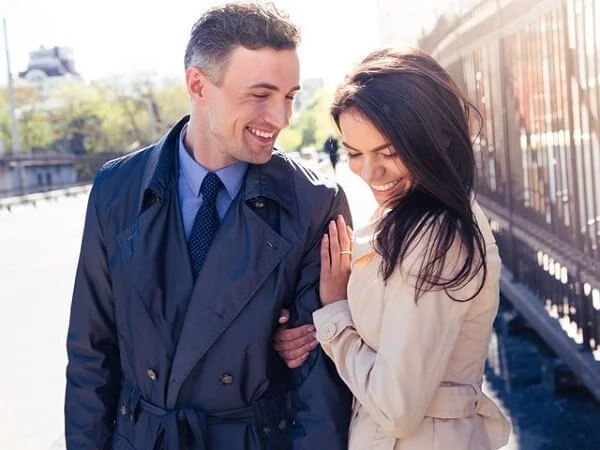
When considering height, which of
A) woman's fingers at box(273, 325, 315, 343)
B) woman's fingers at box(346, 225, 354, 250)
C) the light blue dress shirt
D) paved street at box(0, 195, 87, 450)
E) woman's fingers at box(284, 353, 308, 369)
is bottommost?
paved street at box(0, 195, 87, 450)

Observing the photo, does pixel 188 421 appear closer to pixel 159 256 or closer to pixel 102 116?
pixel 159 256

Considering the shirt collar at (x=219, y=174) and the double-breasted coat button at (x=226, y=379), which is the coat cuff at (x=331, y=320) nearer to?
the double-breasted coat button at (x=226, y=379)

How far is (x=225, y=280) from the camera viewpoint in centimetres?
264

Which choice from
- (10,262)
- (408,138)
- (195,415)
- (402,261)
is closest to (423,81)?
(408,138)

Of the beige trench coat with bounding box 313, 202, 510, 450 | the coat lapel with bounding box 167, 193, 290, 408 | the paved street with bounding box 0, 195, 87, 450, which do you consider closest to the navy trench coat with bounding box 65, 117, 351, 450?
the coat lapel with bounding box 167, 193, 290, 408

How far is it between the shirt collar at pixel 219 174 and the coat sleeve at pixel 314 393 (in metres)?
0.27

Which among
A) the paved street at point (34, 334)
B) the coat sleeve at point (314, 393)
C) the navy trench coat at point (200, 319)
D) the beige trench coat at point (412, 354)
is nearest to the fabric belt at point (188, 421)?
the navy trench coat at point (200, 319)

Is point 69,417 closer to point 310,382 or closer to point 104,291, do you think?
point 104,291

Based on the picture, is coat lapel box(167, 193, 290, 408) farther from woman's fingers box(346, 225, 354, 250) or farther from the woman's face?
the woman's face

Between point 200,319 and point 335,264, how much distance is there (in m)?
0.37

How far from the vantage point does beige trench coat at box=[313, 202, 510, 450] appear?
7.24 ft

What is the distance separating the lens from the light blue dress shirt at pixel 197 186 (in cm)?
282

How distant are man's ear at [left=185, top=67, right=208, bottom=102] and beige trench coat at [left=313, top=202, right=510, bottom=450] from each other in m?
0.74

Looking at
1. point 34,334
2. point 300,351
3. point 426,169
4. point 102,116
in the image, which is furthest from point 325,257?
point 102,116
